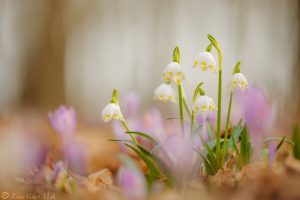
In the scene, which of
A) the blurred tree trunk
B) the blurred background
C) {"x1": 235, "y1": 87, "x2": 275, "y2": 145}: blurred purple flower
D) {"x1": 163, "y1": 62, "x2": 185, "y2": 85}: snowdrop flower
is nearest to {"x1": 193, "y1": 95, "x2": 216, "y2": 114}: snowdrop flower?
{"x1": 163, "y1": 62, "x2": 185, "y2": 85}: snowdrop flower

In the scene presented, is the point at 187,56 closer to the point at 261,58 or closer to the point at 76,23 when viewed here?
the point at 261,58

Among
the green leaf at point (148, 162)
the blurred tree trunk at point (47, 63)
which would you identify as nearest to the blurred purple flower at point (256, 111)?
the green leaf at point (148, 162)

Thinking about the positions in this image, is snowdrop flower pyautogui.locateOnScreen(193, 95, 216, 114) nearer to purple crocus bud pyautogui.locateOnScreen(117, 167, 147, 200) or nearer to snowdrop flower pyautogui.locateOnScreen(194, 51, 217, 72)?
snowdrop flower pyautogui.locateOnScreen(194, 51, 217, 72)

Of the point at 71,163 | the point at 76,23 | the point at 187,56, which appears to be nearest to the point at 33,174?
the point at 71,163

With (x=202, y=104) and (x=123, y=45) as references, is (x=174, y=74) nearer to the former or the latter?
(x=202, y=104)

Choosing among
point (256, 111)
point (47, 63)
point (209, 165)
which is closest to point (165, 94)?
point (209, 165)
